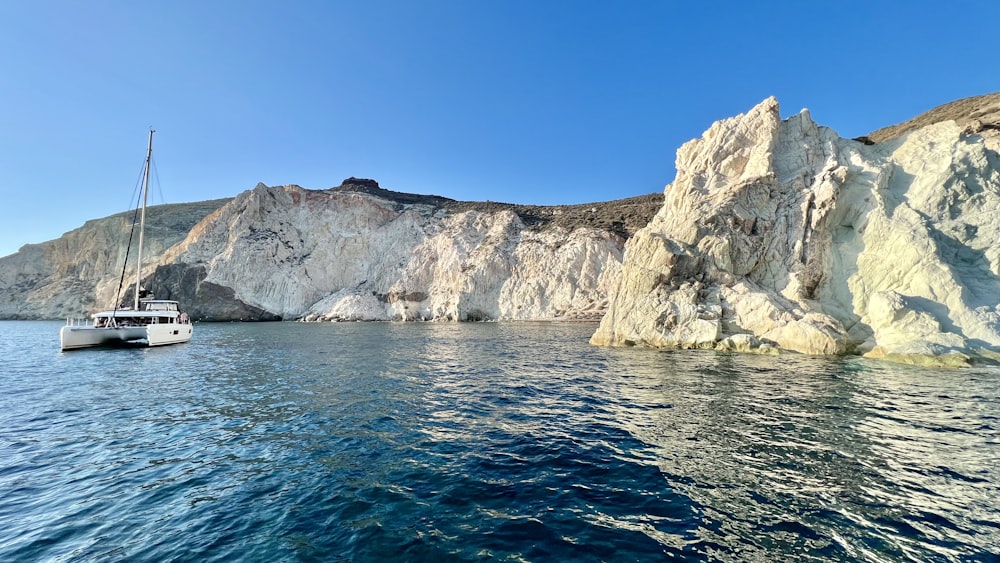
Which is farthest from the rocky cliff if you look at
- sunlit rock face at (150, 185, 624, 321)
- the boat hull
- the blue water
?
the blue water

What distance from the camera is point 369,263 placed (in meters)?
87.2

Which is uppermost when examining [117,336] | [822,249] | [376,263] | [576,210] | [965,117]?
[576,210]

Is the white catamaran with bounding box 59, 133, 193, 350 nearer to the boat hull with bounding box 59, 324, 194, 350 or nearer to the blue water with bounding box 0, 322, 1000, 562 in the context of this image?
the boat hull with bounding box 59, 324, 194, 350

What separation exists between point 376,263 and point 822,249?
73.8m

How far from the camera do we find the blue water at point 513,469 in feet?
22.7

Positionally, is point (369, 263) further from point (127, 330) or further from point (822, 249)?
point (822, 249)

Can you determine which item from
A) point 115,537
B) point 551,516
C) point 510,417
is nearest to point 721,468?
point 551,516

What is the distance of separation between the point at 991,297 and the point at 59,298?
14528cm

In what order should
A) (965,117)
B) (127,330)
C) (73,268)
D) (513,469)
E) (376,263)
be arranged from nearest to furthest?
(513,469), (127,330), (965,117), (376,263), (73,268)

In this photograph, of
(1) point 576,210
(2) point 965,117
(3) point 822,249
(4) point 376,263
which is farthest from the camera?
(1) point 576,210

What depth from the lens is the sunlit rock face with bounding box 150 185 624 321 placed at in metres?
73.8

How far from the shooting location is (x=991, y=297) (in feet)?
82.1

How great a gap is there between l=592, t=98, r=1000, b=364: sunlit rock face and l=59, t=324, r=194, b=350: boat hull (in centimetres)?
3800

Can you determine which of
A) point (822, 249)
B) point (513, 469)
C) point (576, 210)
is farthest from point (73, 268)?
point (822, 249)
